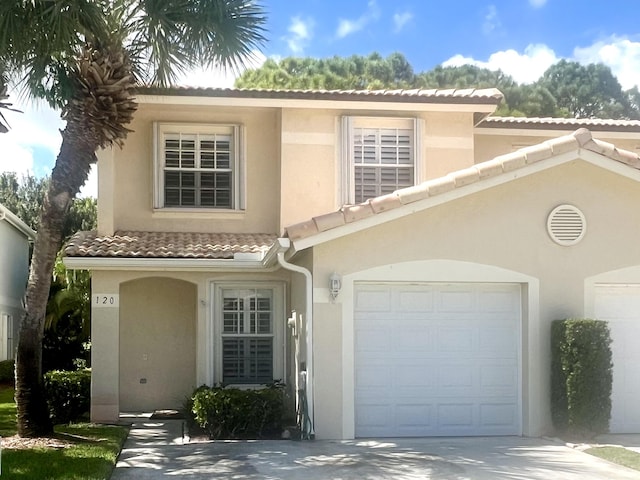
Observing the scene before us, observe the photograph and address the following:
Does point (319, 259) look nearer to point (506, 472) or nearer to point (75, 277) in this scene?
point (506, 472)

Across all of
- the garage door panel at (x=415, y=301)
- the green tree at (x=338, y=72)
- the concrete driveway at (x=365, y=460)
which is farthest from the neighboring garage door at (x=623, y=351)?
the green tree at (x=338, y=72)

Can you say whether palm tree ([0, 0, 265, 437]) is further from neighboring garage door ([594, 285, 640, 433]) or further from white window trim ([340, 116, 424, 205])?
neighboring garage door ([594, 285, 640, 433])

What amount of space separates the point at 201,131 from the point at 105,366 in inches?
203

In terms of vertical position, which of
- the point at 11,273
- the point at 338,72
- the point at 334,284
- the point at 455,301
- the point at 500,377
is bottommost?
the point at 500,377

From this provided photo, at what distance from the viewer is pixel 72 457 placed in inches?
440

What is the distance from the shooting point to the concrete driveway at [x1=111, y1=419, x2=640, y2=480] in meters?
10.2

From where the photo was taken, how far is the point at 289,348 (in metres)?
16.0

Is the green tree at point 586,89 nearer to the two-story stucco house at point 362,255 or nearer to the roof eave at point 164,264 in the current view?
the two-story stucco house at point 362,255

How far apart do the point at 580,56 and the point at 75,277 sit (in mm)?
38764

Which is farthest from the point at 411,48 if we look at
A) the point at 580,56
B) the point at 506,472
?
the point at 506,472

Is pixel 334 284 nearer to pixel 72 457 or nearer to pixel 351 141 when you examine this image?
pixel 72 457

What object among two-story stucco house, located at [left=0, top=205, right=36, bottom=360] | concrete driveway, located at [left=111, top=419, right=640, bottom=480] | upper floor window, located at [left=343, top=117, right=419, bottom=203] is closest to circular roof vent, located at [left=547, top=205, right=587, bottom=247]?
concrete driveway, located at [left=111, top=419, right=640, bottom=480]

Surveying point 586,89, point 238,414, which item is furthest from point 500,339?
point 586,89

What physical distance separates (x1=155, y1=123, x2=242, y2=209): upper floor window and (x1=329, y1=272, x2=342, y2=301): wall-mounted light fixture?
5056 millimetres
